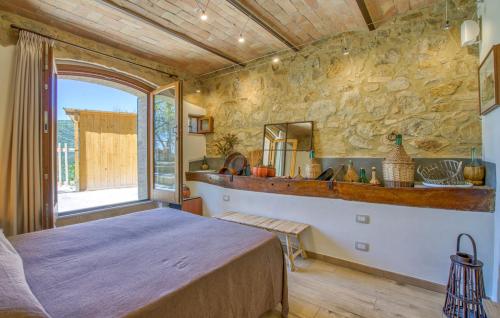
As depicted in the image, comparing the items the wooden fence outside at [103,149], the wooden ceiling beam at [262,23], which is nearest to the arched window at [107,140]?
the wooden fence outside at [103,149]

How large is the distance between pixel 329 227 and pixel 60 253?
2443 mm

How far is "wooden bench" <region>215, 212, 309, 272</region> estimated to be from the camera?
8.16ft

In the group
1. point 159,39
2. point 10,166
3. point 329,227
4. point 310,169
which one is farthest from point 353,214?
point 10,166

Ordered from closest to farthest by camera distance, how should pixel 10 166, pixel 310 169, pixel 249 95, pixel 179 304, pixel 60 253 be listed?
1. pixel 179 304
2. pixel 60 253
3. pixel 10 166
4. pixel 310 169
5. pixel 249 95

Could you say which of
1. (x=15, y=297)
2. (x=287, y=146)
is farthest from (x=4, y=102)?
(x=287, y=146)

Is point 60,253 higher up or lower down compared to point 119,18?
lower down

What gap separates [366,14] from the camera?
2.44m

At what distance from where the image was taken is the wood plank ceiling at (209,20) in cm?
227

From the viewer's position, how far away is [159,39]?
2.94m

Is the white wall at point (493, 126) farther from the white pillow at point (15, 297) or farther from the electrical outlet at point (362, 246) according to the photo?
the white pillow at point (15, 297)

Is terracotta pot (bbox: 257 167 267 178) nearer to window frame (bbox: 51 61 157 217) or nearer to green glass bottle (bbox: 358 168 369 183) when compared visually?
green glass bottle (bbox: 358 168 369 183)

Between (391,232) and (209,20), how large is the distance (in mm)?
2954

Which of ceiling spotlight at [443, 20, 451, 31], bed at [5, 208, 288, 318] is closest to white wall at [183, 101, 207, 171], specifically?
bed at [5, 208, 288, 318]

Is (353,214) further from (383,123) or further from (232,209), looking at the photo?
(232,209)
